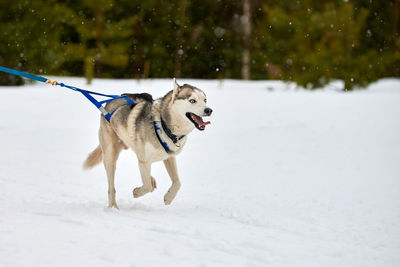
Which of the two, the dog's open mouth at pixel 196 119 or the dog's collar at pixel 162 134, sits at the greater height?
the dog's open mouth at pixel 196 119

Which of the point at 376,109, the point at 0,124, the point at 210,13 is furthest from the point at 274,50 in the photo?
the point at 0,124

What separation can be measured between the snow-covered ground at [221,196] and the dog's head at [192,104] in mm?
909

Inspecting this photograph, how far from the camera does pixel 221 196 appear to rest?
20.1ft

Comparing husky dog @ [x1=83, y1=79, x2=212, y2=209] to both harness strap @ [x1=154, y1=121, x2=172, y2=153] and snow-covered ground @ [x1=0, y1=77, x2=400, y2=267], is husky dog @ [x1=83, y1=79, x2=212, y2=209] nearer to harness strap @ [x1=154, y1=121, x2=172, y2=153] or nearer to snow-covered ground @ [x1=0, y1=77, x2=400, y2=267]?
harness strap @ [x1=154, y1=121, x2=172, y2=153]

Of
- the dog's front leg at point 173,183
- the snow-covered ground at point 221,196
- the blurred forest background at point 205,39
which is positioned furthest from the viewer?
A: the blurred forest background at point 205,39

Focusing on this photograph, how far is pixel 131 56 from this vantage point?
25.2 metres

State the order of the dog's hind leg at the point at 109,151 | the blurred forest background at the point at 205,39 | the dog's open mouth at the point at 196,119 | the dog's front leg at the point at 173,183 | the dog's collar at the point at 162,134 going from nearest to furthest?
the dog's open mouth at the point at 196,119, the dog's collar at the point at 162,134, the dog's front leg at the point at 173,183, the dog's hind leg at the point at 109,151, the blurred forest background at the point at 205,39

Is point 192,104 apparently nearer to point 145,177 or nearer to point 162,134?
point 162,134

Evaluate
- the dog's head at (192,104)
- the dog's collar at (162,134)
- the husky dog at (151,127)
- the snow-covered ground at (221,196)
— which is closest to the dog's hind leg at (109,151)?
the husky dog at (151,127)

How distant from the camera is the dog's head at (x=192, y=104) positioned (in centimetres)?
412

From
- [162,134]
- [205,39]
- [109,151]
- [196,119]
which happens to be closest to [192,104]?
[196,119]

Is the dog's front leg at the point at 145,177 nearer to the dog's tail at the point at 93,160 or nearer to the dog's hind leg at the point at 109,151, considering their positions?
the dog's hind leg at the point at 109,151

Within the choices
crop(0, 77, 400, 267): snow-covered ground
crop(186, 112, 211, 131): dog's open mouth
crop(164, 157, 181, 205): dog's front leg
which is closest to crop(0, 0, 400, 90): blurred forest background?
crop(0, 77, 400, 267): snow-covered ground

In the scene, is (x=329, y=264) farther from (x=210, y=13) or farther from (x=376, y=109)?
(x=210, y=13)
